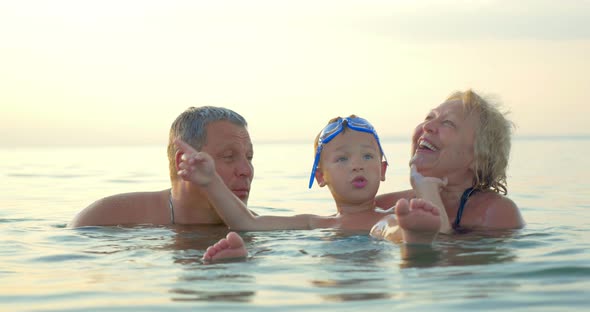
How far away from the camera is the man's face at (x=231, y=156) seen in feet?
23.6

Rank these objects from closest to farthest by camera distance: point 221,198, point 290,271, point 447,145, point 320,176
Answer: point 290,271 → point 221,198 → point 447,145 → point 320,176

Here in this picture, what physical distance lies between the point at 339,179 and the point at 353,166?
0.17 m

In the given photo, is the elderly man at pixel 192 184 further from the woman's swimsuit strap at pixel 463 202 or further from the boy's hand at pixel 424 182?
the woman's swimsuit strap at pixel 463 202

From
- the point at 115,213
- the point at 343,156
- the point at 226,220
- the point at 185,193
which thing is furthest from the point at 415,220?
the point at 115,213

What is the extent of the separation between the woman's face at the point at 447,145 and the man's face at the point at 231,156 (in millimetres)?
1432

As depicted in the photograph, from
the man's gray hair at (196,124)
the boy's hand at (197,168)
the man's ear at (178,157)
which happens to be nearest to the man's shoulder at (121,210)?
the man's gray hair at (196,124)

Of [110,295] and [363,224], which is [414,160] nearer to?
[363,224]

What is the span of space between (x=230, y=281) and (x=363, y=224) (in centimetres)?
249

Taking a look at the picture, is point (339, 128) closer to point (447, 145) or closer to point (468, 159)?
point (447, 145)

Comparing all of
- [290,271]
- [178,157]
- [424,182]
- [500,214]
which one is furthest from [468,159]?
[290,271]

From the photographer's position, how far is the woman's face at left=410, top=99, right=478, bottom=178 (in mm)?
7070

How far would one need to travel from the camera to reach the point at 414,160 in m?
7.07

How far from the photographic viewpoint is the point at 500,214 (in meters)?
6.99

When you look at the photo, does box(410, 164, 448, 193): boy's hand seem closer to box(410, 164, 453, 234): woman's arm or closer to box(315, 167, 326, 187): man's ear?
box(410, 164, 453, 234): woman's arm
